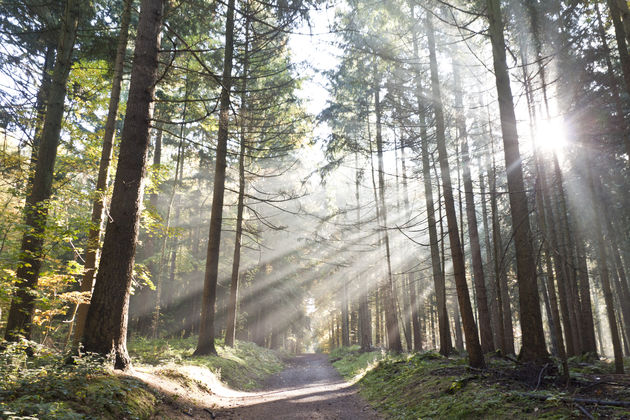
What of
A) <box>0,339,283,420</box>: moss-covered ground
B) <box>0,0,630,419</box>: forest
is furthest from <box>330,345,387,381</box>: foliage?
<box>0,339,283,420</box>: moss-covered ground

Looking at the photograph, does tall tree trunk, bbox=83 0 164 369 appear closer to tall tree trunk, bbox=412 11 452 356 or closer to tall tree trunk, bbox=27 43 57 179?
tall tree trunk, bbox=27 43 57 179

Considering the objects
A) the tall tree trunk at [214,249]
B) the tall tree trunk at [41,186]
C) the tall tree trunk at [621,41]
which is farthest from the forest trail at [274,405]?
the tall tree trunk at [621,41]

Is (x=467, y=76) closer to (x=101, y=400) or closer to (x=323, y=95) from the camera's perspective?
(x=323, y=95)

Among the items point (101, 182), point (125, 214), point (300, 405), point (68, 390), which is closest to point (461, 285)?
point (300, 405)

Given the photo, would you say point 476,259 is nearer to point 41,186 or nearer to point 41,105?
point 41,186

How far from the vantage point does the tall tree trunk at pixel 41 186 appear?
7.23 meters

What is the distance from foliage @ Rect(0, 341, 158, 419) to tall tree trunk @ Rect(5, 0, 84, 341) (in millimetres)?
2754

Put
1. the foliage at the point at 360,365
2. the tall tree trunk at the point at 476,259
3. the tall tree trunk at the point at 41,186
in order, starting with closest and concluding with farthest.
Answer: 1. the tall tree trunk at the point at 41,186
2. the tall tree trunk at the point at 476,259
3. the foliage at the point at 360,365

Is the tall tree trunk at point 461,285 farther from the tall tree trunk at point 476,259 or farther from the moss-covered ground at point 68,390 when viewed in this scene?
the moss-covered ground at point 68,390

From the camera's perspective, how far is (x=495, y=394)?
5.18 m

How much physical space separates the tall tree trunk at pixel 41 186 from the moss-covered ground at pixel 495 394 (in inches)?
323

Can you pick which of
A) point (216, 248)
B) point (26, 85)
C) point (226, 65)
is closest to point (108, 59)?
point (26, 85)

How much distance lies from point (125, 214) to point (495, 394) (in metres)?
6.86

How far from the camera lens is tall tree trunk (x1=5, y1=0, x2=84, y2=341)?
723 centimetres
